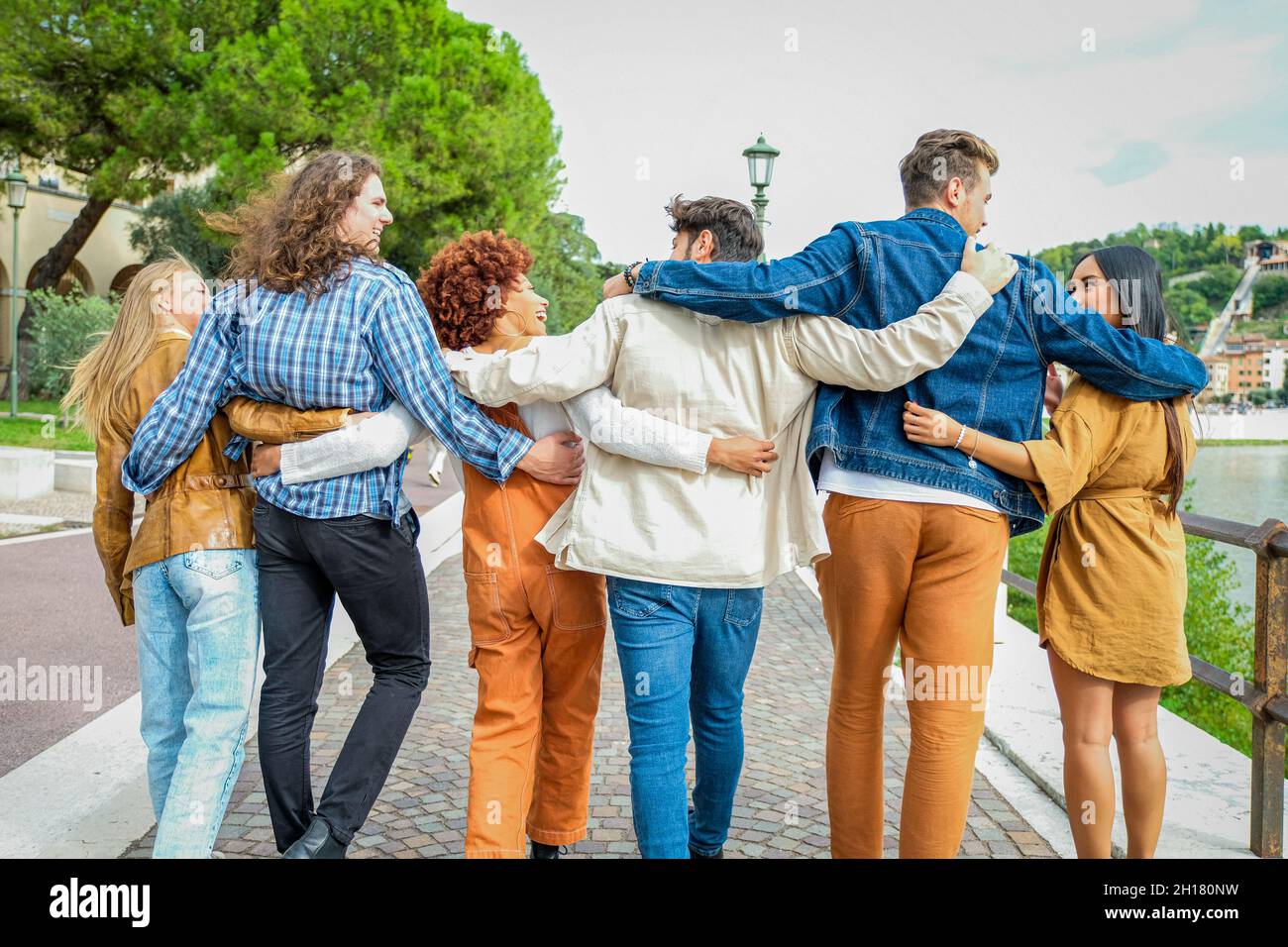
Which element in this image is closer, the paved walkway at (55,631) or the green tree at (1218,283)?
the paved walkway at (55,631)

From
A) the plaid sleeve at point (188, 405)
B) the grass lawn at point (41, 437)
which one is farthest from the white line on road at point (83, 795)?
the grass lawn at point (41, 437)

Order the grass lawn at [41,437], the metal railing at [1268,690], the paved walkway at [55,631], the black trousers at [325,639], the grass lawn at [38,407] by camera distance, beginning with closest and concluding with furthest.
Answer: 1. the black trousers at [325,639]
2. the metal railing at [1268,690]
3. the paved walkway at [55,631]
4. the grass lawn at [41,437]
5. the grass lawn at [38,407]

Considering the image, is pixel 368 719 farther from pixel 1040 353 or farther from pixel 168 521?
pixel 1040 353

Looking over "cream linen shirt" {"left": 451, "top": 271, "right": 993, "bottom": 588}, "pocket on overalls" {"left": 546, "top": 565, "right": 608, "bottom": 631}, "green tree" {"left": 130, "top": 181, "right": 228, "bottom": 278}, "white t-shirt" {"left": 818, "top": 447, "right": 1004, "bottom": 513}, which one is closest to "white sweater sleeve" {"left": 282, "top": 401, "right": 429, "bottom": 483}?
"cream linen shirt" {"left": 451, "top": 271, "right": 993, "bottom": 588}

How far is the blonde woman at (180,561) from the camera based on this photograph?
10.1ft

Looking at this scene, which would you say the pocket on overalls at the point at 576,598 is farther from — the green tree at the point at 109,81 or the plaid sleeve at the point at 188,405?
Answer: the green tree at the point at 109,81

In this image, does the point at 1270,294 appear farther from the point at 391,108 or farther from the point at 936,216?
the point at 936,216

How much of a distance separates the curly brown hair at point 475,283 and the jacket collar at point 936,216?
1060 mm

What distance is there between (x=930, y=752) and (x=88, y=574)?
8.18 meters

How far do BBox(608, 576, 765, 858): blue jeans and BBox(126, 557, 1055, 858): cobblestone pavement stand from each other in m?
0.78

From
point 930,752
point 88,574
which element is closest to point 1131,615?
point 930,752

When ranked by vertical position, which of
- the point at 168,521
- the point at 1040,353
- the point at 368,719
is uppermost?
the point at 1040,353

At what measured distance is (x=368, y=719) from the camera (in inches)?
128

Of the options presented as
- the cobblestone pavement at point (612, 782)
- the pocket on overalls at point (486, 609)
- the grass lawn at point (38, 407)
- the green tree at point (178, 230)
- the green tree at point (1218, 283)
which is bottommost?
the cobblestone pavement at point (612, 782)
